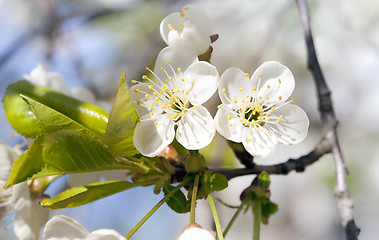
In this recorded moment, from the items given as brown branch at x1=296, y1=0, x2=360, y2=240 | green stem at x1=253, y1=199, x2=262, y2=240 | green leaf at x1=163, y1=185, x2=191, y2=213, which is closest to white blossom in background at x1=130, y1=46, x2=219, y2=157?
green leaf at x1=163, y1=185, x2=191, y2=213

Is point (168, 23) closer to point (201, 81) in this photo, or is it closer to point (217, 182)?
point (201, 81)

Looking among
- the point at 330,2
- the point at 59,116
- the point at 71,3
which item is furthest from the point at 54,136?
the point at 71,3

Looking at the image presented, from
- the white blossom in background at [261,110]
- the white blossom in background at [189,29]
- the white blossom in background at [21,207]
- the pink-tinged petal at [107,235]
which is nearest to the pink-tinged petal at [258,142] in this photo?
the white blossom in background at [261,110]

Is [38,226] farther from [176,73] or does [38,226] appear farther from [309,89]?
[309,89]

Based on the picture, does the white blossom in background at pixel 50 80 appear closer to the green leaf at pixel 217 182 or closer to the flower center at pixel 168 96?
the flower center at pixel 168 96

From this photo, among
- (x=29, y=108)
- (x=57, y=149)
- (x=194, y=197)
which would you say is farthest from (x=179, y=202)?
(x=29, y=108)

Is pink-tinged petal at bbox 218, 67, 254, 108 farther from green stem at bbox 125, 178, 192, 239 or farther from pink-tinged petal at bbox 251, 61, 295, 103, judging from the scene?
green stem at bbox 125, 178, 192, 239
